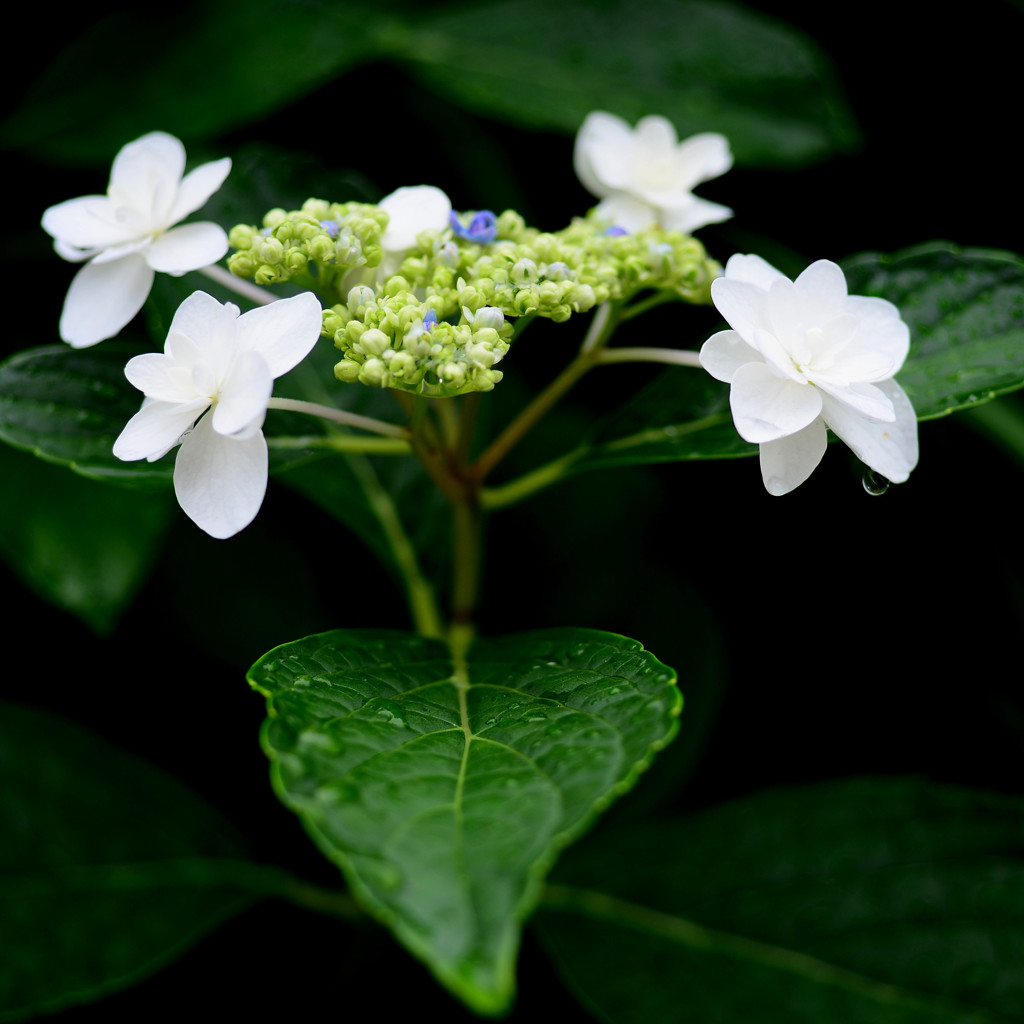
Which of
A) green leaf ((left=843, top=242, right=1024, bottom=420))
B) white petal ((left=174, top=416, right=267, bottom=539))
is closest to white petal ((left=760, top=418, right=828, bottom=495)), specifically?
green leaf ((left=843, top=242, right=1024, bottom=420))

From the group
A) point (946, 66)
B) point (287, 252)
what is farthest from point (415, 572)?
point (946, 66)

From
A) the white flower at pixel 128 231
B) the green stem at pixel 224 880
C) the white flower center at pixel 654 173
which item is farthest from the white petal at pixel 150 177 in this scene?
the green stem at pixel 224 880

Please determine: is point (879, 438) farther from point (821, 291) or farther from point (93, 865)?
A: point (93, 865)

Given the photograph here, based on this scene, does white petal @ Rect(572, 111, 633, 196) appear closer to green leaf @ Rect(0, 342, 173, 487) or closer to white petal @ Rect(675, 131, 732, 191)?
white petal @ Rect(675, 131, 732, 191)

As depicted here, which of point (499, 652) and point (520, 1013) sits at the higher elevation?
point (499, 652)

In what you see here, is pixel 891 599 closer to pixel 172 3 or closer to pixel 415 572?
pixel 415 572

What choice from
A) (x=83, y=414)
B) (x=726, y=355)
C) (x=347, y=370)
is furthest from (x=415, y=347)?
(x=83, y=414)
